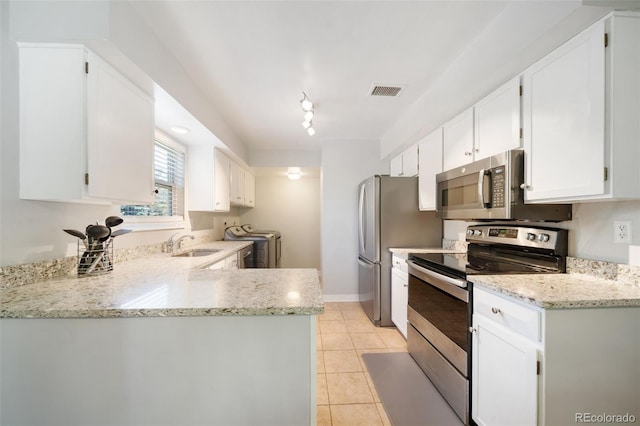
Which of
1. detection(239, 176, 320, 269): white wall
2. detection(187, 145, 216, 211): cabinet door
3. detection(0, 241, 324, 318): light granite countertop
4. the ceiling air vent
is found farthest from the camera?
detection(239, 176, 320, 269): white wall

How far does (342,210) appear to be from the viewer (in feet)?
12.9

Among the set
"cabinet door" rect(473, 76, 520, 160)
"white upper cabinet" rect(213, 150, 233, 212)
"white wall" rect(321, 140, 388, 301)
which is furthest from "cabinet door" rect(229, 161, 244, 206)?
"cabinet door" rect(473, 76, 520, 160)

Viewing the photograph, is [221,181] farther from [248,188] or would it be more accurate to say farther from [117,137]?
[117,137]

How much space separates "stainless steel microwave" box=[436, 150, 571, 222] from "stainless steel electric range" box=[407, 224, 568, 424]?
0.17m

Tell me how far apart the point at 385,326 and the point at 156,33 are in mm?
3280

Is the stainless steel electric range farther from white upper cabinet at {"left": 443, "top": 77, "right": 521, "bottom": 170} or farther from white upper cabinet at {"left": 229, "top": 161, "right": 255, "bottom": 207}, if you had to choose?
white upper cabinet at {"left": 229, "top": 161, "right": 255, "bottom": 207}

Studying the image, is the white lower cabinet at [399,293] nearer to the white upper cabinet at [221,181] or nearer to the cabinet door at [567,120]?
the cabinet door at [567,120]

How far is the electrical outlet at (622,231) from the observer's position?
126 cm

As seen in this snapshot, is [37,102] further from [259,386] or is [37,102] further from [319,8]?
[259,386]

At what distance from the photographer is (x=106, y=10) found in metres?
1.21

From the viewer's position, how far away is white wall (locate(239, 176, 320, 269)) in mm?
5531

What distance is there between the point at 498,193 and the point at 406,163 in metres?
1.59

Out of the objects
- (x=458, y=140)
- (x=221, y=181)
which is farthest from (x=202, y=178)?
(x=458, y=140)

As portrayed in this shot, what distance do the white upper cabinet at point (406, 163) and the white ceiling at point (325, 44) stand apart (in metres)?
0.53
